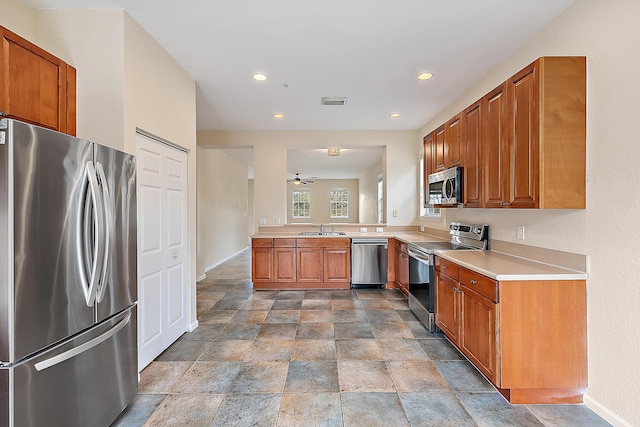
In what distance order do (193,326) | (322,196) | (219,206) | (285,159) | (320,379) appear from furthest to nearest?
(322,196) → (219,206) → (285,159) → (193,326) → (320,379)

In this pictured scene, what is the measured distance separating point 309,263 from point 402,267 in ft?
4.66

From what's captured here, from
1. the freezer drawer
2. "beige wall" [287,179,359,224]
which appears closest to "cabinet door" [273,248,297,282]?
the freezer drawer

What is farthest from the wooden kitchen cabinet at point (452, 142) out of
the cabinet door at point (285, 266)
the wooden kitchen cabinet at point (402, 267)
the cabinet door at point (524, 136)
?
the cabinet door at point (285, 266)

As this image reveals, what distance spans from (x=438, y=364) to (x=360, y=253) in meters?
2.45

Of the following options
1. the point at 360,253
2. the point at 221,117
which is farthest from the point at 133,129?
the point at 360,253

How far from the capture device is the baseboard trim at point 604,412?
5.89ft

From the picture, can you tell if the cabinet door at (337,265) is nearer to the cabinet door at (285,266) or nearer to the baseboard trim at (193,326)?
the cabinet door at (285,266)

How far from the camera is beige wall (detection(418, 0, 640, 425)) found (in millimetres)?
1726

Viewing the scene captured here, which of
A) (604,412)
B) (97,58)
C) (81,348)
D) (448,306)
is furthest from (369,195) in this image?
(81,348)

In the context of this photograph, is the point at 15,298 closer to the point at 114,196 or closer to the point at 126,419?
the point at 114,196

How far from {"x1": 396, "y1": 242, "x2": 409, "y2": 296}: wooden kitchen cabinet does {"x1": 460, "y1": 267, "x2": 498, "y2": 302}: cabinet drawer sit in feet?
5.52

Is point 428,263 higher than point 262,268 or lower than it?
higher

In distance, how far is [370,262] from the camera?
4910 mm

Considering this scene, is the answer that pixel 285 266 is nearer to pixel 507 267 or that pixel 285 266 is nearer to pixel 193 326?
pixel 193 326
